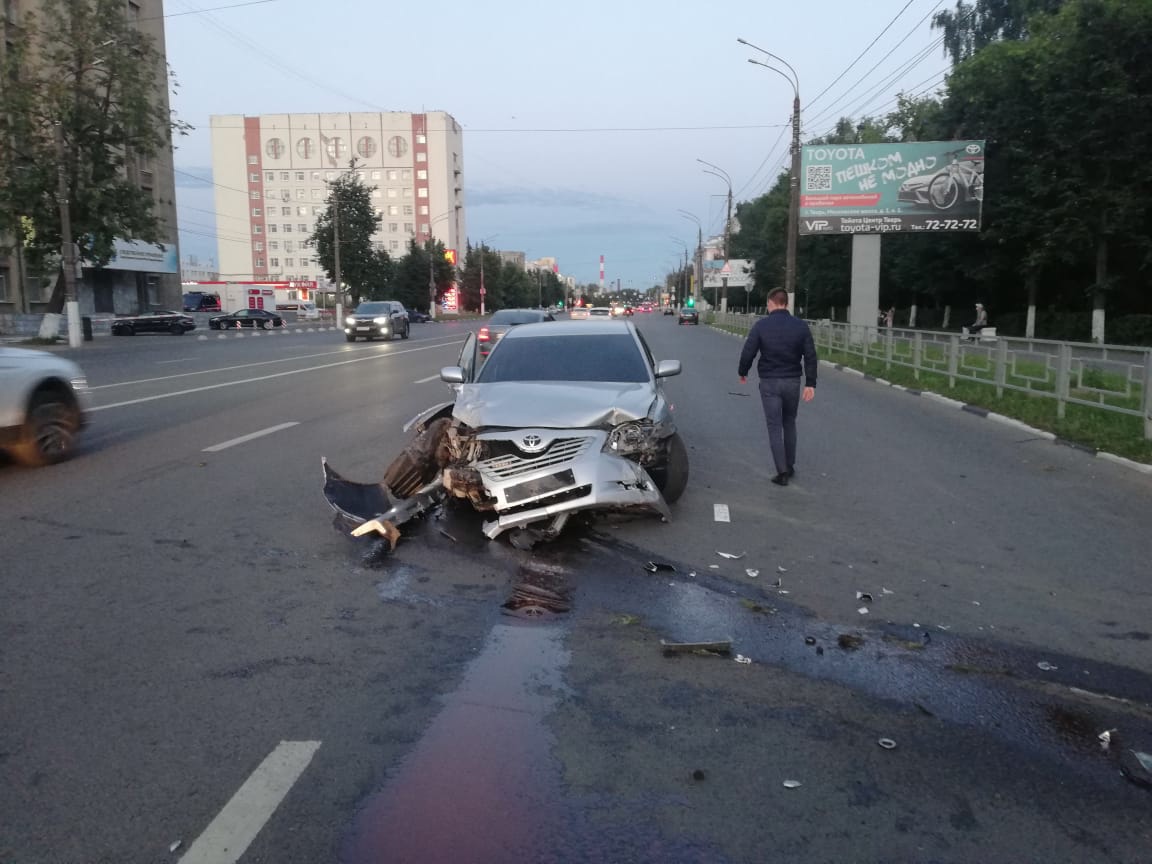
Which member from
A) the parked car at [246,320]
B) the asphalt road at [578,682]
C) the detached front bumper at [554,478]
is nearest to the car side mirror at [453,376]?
the asphalt road at [578,682]

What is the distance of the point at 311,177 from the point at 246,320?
81.1 meters

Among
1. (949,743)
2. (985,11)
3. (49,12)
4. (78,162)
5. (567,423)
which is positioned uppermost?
(985,11)

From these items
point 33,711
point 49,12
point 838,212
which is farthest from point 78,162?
point 33,711

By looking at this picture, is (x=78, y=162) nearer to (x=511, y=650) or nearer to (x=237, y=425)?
(x=237, y=425)

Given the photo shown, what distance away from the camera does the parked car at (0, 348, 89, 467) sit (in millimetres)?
9266

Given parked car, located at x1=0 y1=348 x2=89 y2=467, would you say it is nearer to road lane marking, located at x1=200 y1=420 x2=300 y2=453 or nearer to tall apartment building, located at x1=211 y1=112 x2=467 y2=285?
road lane marking, located at x1=200 y1=420 x2=300 y2=453

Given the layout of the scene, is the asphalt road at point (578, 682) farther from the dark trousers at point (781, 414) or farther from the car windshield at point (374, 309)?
the car windshield at point (374, 309)

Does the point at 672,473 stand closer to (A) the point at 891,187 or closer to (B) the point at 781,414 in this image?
(B) the point at 781,414

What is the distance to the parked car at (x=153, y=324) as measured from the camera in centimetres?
4900

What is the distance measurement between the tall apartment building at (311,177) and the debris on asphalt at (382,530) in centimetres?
12889

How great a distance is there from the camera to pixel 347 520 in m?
7.18

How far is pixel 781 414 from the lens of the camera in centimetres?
941

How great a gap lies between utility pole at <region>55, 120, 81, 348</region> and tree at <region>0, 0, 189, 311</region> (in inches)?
13.8

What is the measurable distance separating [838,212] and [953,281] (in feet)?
65.0
